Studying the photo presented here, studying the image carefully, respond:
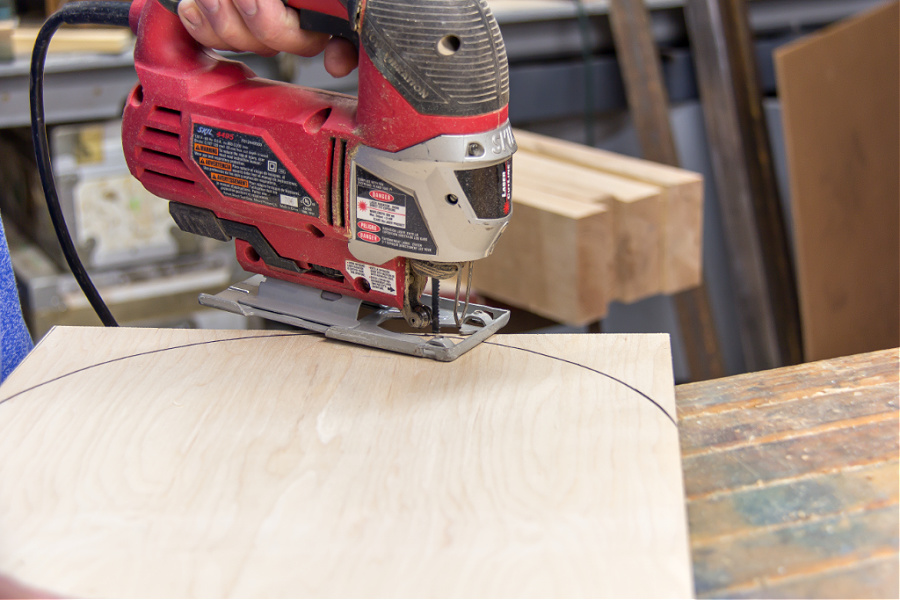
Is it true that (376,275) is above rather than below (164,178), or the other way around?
below

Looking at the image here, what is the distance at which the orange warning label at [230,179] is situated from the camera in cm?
123

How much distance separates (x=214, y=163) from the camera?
4.06ft

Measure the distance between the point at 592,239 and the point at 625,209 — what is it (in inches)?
6.0

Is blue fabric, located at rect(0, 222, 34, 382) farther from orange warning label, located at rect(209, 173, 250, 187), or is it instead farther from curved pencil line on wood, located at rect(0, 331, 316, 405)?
orange warning label, located at rect(209, 173, 250, 187)

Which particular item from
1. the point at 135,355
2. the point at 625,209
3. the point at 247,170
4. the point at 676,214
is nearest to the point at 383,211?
the point at 247,170

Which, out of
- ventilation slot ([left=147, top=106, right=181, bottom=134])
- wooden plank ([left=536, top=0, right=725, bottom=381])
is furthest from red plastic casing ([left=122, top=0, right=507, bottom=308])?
wooden plank ([left=536, top=0, right=725, bottom=381])

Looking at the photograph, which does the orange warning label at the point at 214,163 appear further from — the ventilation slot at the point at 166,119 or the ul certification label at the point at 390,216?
the ul certification label at the point at 390,216

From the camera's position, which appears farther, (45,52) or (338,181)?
(45,52)

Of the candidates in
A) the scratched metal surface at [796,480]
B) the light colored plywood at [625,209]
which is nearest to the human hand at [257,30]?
the scratched metal surface at [796,480]

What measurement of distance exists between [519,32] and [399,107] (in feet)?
6.04

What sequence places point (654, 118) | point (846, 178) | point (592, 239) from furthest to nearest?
point (654, 118)
point (846, 178)
point (592, 239)

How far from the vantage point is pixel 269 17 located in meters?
1.18

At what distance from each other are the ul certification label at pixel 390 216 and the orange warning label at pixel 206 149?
23 cm

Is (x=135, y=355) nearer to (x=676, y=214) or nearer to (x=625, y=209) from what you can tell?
(x=625, y=209)
